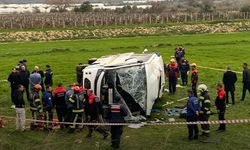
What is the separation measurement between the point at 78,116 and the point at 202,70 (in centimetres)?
1662

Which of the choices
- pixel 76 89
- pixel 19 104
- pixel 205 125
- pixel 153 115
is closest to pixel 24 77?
pixel 19 104

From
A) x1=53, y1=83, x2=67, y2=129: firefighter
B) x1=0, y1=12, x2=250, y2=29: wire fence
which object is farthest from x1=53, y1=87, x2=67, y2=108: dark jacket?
x1=0, y1=12, x2=250, y2=29: wire fence

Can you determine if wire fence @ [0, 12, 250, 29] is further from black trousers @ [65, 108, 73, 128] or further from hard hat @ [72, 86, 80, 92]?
hard hat @ [72, 86, 80, 92]

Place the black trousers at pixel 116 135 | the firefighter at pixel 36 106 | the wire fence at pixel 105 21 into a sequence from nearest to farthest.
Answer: the black trousers at pixel 116 135
the firefighter at pixel 36 106
the wire fence at pixel 105 21

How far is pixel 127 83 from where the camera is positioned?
1856 cm

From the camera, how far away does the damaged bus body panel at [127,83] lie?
1838cm

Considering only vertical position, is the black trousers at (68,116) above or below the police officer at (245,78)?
below

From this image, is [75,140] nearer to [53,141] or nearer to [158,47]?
[53,141]

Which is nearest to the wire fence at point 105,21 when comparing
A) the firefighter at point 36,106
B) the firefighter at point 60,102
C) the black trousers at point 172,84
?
the black trousers at point 172,84

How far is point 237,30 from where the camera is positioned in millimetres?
65812

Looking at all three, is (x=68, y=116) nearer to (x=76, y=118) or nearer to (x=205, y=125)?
(x=76, y=118)

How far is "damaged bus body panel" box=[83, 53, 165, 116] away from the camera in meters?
18.4

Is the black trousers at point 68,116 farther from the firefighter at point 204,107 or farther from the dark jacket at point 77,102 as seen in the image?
the firefighter at point 204,107

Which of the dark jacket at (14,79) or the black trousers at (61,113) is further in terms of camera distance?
the dark jacket at (14,79)
